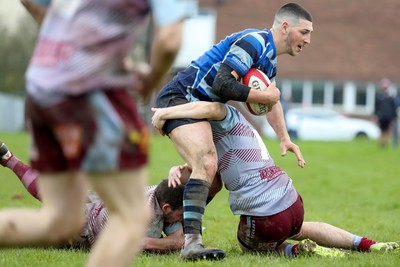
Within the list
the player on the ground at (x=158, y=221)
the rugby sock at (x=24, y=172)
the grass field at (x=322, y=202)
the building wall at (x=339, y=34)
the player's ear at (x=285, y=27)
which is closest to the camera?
the grass field at (x=322, y=202)

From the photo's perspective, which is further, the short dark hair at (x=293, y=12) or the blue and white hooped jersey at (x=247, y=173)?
the short dark hair at (x=293, y=12)

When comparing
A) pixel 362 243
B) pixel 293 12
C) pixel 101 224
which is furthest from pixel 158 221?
pixel 293 12

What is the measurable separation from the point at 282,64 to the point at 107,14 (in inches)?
1876

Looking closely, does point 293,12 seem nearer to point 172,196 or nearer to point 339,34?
point 172,196

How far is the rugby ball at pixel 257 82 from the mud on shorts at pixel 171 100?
22.0 inches

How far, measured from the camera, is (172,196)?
661cm

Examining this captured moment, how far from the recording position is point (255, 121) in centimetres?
4544

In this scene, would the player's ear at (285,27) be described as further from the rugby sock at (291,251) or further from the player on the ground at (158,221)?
the rugby sock at (291,251)

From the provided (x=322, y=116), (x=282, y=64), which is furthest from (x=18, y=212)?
Result: (x=282, y=64)

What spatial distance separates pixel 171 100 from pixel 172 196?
86 centimetres

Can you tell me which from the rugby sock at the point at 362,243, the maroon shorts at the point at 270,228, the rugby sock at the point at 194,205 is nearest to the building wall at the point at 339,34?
the rugby sock at the point at 362,243

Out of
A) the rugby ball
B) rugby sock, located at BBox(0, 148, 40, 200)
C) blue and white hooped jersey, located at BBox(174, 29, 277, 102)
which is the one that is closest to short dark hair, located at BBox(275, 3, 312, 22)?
blue and white hooped jersey, located at BBox(174, 29, 277, 102)

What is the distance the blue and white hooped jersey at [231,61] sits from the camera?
6.58 m

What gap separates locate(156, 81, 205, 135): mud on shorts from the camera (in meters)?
6.78
